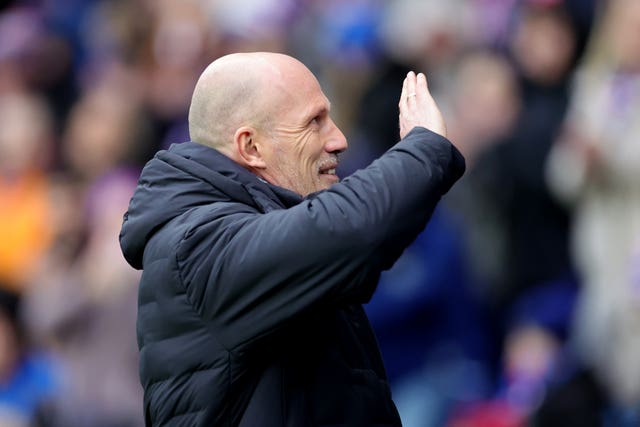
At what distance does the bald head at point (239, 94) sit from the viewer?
349 centimetres

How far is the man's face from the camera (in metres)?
3.51

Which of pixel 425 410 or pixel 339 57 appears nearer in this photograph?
pixel 425 410

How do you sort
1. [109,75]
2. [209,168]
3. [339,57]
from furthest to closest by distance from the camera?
[109,75] → [339,57] → [209,168]

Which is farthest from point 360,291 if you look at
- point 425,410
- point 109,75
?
point 109,75

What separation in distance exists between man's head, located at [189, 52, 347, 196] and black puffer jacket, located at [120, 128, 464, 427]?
0.06m

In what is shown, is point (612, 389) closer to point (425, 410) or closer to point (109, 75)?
point (425, 410)

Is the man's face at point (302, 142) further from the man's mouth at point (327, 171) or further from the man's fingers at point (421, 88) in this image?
the man's fingers at point (421, 88)

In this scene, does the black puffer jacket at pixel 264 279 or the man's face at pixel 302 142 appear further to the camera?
the man's face at pixel 302 142

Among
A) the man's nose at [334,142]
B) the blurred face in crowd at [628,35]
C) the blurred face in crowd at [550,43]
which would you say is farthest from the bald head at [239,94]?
the blurred face in crowd at [550,43]

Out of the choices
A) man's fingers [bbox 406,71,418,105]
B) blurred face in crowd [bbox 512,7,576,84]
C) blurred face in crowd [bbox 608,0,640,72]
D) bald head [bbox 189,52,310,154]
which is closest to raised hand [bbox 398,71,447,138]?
man's fingers [bbox 406,71,418,105]

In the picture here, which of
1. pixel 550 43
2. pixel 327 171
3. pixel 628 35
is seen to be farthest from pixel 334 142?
pixel 550 43

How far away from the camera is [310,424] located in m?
3.37

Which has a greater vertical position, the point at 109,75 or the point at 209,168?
the point at 209,168

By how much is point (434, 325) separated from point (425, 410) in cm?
40
